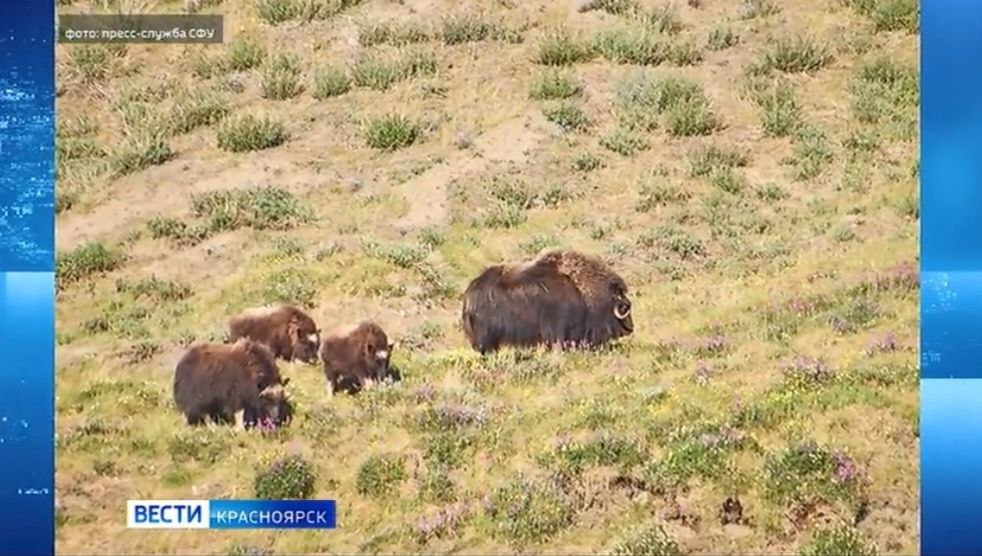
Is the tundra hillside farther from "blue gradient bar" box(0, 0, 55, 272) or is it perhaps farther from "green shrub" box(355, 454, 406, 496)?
"blue gradient bar" box(0, 0, 55, 272)

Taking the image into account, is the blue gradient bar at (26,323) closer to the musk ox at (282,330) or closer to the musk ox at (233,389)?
the musk ox at (233,389)

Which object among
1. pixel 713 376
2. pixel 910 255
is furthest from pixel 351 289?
pixel 910 255

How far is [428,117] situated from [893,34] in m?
2.94

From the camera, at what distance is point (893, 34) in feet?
26.6

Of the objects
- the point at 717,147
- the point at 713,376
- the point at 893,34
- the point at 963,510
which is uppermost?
the point at 893,34

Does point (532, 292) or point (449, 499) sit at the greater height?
point (532, 292)

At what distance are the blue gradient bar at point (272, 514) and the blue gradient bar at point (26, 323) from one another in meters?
1.07

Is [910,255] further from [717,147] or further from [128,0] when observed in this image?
[128,0]

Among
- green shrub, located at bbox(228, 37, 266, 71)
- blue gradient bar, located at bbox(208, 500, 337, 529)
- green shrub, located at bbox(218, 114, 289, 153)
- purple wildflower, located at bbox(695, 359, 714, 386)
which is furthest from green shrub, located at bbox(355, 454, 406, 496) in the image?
green shrub, located at bbox(228, 37, 266, 71)

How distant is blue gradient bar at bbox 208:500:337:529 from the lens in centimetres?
798

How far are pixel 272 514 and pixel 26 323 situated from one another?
6.35ft

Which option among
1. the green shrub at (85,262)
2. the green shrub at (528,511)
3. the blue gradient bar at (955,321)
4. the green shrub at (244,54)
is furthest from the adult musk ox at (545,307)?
the green shrub at (85,262)

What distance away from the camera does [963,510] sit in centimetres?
788

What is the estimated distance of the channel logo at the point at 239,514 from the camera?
798 centimetres
